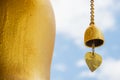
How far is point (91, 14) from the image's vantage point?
1442 millimetres

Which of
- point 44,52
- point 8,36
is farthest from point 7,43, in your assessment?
point 44,52

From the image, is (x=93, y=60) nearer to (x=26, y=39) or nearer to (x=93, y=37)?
(x=93, y=37)

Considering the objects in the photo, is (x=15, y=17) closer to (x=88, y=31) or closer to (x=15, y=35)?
(x=15, y=35)

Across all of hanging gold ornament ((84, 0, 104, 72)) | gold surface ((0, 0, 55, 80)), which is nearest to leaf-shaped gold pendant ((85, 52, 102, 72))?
hanging gold ornament ((84, 0, 104, 72))

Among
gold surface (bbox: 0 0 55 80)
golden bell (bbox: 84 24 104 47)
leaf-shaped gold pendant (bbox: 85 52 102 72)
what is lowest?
gold surface (bbox: 0 0 55 80)

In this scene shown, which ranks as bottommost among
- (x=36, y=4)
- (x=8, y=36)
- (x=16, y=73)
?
(x=16, y=73)

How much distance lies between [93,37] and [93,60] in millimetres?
111

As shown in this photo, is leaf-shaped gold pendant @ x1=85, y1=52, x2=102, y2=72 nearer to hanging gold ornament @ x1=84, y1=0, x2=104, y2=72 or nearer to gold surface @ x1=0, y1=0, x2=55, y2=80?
hanging gold ornament @ x1=84, y1=0, x2=104, y2=72

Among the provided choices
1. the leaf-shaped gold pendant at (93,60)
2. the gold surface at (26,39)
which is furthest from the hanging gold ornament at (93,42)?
the gold surface at (26,39)

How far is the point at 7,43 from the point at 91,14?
606 mm

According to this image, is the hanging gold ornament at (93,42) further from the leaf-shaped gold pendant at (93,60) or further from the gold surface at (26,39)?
the gold surface at (26,39)

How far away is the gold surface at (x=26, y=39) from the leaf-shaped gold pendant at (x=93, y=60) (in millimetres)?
514

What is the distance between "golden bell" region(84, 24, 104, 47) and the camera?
153 centimetres

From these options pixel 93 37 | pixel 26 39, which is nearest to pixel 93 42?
pixel 93 37
